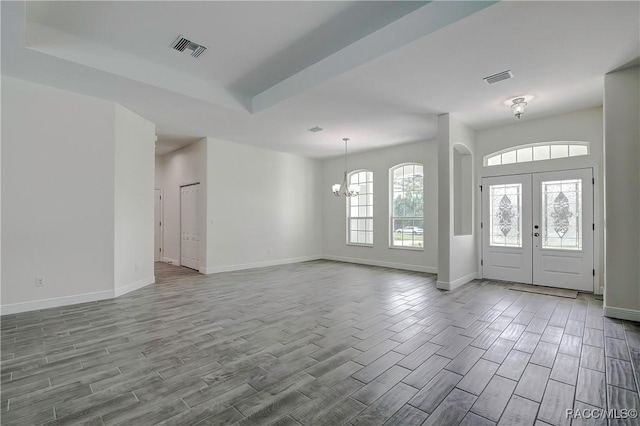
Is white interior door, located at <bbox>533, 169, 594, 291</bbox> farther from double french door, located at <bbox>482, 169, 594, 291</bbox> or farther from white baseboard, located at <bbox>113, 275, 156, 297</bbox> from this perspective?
white baseboard, located at <bbox>113, 275, 156, 297</bbox>

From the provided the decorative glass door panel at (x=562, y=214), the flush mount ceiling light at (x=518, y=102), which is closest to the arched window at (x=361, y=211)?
the decorative glass door panel at (x=562, y=214)

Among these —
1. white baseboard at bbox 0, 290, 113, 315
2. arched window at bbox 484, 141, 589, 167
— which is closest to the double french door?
arched window at bbox 484, 141, 589, 167

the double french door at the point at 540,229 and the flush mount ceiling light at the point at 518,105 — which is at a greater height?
the flush mount ceiling light at the point at 518,105

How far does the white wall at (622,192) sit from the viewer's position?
11.7ft

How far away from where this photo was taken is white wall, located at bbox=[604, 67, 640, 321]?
3568mm

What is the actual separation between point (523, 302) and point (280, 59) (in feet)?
16.0

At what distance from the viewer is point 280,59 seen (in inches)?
151

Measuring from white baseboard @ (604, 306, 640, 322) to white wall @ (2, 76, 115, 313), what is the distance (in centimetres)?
692

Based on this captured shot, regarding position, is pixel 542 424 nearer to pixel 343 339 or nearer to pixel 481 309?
pixel 343 339

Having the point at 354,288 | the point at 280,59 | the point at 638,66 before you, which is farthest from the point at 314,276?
the point at 638,66

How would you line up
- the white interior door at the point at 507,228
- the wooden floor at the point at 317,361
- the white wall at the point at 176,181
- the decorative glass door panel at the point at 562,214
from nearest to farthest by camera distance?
the wooden floor at the point at 317,361, the decorative glass door panel at the point at 562,214, the white interior door at the point at 507,228, the white wall at the point at 176,181

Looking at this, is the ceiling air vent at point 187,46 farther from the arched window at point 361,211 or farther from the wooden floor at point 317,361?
the arched window at point 361,211

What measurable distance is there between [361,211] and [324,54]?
5204mm

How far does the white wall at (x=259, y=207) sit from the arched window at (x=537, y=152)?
4827 mm
